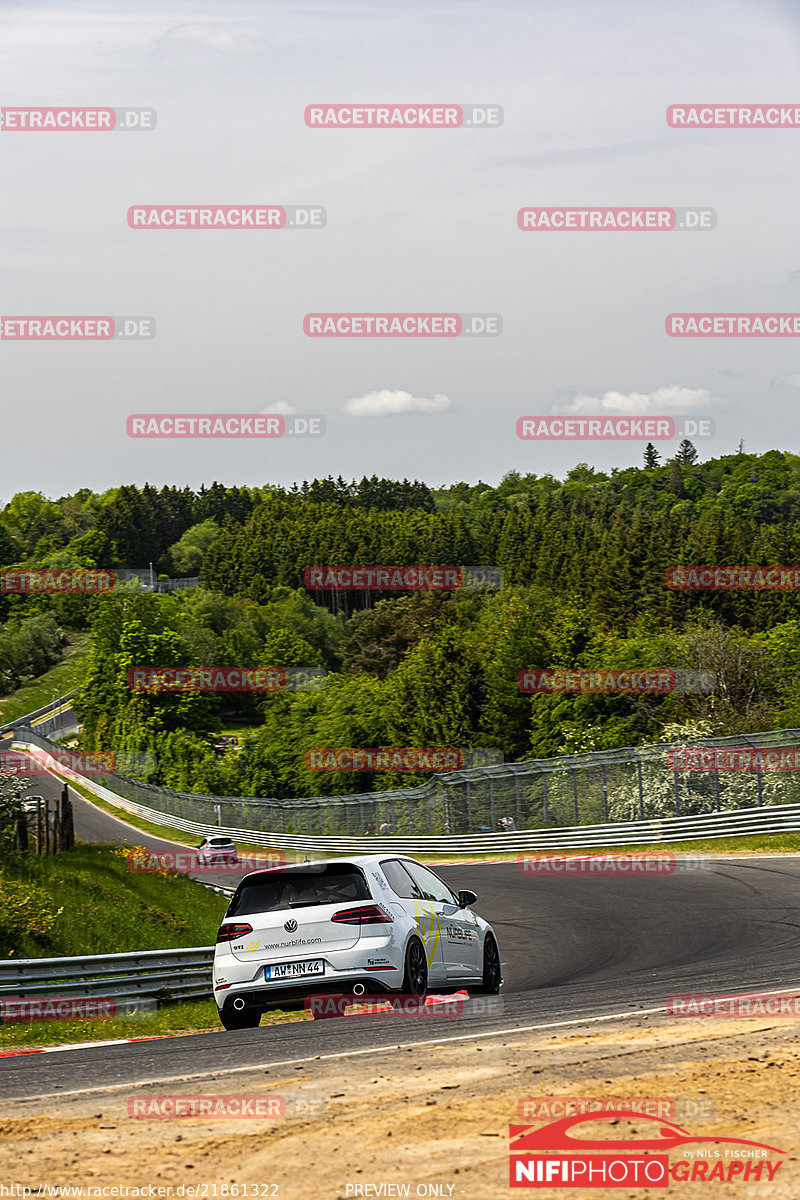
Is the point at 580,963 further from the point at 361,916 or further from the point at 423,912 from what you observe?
the point at 361,916

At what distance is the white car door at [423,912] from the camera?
10.9 meters

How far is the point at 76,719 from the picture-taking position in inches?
4936

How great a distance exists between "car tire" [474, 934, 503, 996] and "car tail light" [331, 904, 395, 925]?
8.39 ft

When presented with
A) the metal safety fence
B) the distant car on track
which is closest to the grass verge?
→ the metal safety fence

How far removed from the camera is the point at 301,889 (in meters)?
10.6

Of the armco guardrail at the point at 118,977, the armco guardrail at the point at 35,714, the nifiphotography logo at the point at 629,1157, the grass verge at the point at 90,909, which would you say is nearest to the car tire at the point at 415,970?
the armco guardrail at the point at 118,977

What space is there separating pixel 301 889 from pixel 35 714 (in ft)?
408

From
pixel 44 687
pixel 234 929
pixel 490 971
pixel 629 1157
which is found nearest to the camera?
pixel 629 1157

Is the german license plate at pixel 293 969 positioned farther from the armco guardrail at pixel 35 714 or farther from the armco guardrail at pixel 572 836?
the armco guardrail at pixel 35 714

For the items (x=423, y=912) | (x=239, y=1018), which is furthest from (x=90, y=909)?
(x=423, y=912)

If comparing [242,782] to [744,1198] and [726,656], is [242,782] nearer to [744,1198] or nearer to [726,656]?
[726,656]

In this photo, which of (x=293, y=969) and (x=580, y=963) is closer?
(x=293, y=969)

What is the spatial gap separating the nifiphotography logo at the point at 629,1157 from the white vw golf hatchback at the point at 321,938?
4748 mm

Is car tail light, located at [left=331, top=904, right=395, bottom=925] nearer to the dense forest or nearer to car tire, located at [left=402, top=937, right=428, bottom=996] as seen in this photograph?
car tire, located at [left=402, top=937, right=428, bottom=996]
